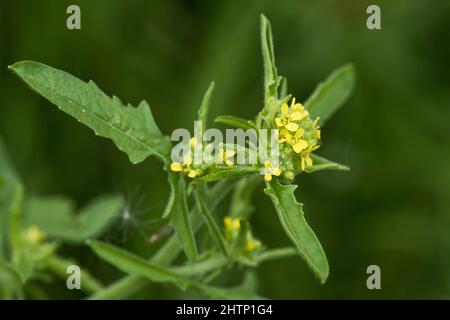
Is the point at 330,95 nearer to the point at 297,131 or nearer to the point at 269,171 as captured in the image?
the point at 297,131

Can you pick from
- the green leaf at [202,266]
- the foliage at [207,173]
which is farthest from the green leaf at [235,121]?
the green leaf at [202,266]

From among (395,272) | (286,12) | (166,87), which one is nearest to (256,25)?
(286,12)

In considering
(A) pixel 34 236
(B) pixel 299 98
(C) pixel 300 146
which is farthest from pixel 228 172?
(B) pixel 299 98

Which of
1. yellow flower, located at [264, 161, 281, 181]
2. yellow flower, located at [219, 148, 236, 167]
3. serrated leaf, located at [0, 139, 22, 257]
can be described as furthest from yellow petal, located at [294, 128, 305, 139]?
serrated leaf, located at [0, 139, 22, 257]

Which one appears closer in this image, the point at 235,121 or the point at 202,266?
the point at 235,121

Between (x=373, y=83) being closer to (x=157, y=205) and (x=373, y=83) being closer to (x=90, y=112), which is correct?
(x=157, y=205)

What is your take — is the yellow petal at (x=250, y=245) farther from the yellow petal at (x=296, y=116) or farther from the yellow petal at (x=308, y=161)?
the yellow petal at (x=296, y=116)

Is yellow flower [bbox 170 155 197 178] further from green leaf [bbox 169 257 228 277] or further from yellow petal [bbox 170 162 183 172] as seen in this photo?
green leaf [bbox 169 257 228 277]
